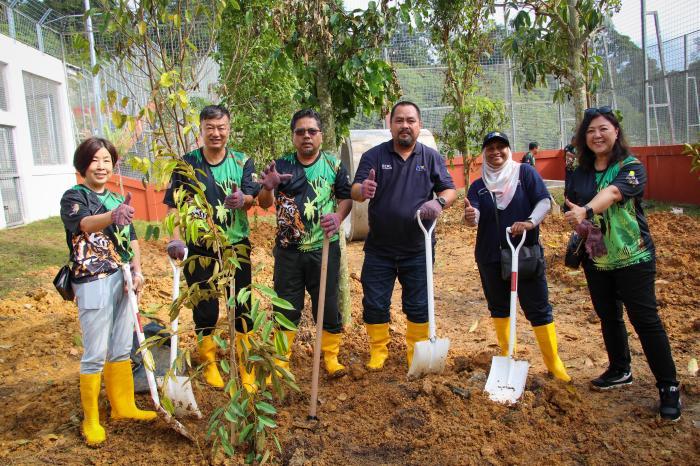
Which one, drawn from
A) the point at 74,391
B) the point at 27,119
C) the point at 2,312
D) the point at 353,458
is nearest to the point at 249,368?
the point at 353,458

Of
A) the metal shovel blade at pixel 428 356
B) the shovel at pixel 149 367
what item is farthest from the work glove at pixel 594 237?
the shovel at pixel 149 367

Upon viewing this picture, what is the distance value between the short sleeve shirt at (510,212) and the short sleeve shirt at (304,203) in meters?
0.92

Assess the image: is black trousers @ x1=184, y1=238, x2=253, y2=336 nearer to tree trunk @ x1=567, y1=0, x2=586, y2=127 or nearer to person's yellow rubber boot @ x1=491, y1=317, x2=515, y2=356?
person's yellow rubber boot @ x1=491, y1=317, x2=515, y2=356

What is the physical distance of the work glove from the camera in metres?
3.33

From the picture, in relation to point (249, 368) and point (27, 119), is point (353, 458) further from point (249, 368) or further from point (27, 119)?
point (27, 119)

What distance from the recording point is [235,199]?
3.55 meters

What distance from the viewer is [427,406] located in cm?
338

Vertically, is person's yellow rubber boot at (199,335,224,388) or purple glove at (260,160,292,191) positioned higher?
purple glove at (260,160,292,191)

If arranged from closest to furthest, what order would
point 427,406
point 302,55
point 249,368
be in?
1. point 249,368
2. point 427,406
3. point 302,55

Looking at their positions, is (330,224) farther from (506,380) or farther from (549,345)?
(549,345)

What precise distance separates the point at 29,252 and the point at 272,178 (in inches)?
293

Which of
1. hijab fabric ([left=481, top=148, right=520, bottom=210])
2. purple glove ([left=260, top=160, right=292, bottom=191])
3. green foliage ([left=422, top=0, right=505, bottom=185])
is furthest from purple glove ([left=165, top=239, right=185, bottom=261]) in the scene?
green foliage ([left=422, top=0, right=505, bottom=185])

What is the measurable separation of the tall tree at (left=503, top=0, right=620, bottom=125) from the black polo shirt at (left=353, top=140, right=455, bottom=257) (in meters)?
3.05

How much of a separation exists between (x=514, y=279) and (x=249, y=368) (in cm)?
170
